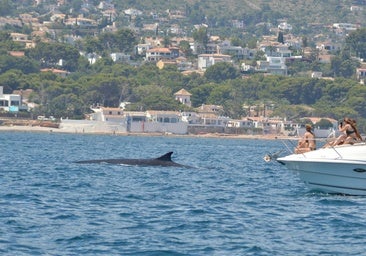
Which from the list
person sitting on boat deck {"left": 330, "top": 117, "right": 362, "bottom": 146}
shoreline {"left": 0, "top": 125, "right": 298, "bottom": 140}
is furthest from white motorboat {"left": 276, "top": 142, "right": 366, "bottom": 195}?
shoreline {"left": 0, "top": 125, "right": 298, "bottom": 140}

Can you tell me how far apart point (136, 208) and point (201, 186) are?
10167 millimetres

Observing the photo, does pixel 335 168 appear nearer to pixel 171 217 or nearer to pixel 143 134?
pixel 171 217

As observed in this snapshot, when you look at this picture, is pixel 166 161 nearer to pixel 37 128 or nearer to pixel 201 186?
pixel 201 186

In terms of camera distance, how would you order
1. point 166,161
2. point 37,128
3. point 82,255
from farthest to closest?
point 37,128 < point 166,161 < point 82,255

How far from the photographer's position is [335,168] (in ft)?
131

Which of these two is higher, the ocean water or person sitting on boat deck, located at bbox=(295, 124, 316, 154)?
person sitting on boat deck, located at bbox=(295, 124, 316, 154)

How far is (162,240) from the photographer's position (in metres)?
31.9

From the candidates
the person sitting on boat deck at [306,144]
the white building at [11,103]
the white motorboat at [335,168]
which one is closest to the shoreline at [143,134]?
the white building at [11,103]

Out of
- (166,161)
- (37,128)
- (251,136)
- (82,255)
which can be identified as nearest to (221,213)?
(82,255)

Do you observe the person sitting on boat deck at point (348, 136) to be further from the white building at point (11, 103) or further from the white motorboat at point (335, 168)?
the white building at point (11, 103)

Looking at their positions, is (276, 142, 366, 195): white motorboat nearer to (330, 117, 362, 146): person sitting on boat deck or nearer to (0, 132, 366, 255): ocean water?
(0, 132, 366, 255): ocean water

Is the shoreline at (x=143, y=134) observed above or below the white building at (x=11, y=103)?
below

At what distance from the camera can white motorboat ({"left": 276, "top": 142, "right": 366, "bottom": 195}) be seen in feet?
129

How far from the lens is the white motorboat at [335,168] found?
3934 cm
